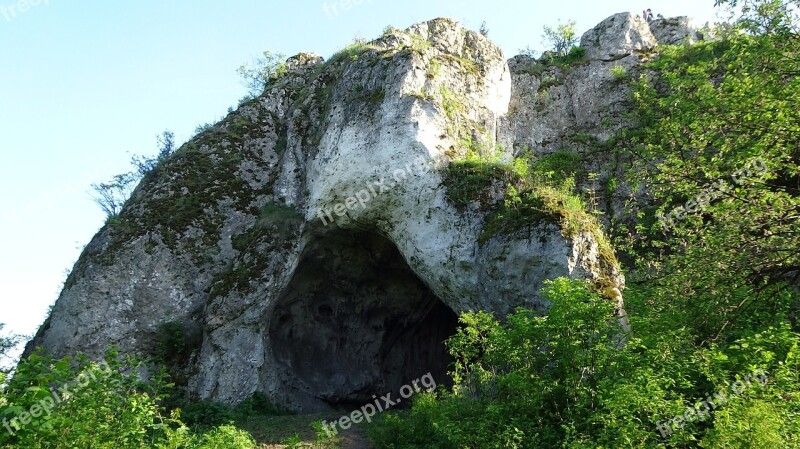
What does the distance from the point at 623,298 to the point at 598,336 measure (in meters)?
4.01

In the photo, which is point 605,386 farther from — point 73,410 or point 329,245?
point 329,245

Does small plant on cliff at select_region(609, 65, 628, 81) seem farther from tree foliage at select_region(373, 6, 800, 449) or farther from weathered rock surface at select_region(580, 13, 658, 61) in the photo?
tree foliage at select_region(373, 6, 800, 449)

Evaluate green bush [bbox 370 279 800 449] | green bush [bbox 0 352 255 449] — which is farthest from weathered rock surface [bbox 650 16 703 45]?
green bush [bbox 0 352 255 449]

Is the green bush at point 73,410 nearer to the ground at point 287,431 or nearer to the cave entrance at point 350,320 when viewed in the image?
the ground at point 287,431

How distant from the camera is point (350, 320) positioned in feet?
53.2

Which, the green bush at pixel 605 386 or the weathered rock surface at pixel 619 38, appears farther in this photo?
the weathered rock surface at pixel 619 38

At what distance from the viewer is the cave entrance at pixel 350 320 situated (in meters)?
14.9

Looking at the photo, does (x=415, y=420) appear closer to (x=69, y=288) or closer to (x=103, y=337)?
(x=103, y=337)

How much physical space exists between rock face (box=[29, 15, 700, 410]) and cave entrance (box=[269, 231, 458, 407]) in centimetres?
5

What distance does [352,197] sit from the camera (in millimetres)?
13406

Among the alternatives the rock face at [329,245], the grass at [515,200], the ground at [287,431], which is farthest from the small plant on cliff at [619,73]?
the ground at [287,431]

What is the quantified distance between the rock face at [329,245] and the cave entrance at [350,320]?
0.05m

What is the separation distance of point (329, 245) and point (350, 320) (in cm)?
281

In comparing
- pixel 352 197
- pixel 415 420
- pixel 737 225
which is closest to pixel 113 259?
pixel 352 197
